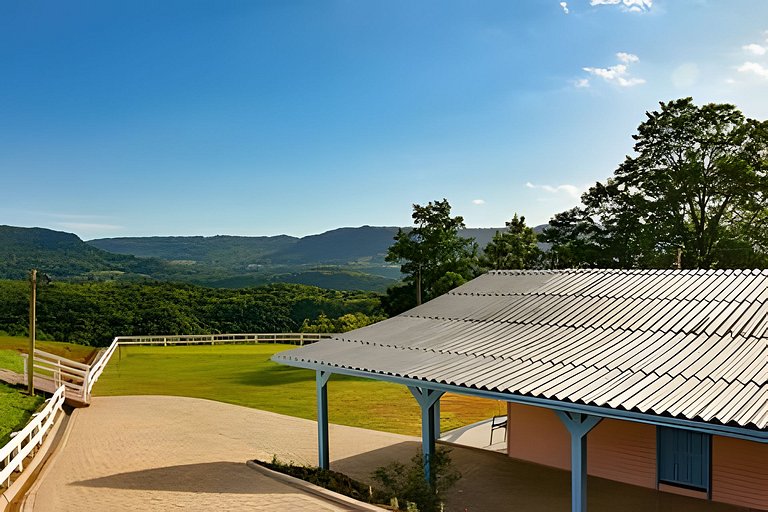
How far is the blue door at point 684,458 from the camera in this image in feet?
37.2

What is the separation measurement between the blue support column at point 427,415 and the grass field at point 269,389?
6.38 metres

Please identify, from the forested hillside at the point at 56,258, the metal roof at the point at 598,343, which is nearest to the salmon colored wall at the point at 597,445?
the metal roof at the point at 598,343

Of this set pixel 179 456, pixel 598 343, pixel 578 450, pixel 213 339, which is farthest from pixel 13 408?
pixel 213 339

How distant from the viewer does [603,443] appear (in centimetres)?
1292

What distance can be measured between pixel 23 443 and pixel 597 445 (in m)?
12.5

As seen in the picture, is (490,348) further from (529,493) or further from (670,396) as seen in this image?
(670,396)

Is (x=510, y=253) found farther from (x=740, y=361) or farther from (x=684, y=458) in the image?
(x=740, y=361)

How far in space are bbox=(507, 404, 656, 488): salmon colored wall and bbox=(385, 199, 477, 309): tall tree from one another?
1245 inches

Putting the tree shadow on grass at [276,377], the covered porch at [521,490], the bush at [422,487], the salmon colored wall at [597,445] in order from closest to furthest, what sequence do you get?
1. the bush at [422,487]
2. the covered porch at [521,490]
3. the salmon colored wall at [597,445]
4. the tree shadow on grass at [276,377]

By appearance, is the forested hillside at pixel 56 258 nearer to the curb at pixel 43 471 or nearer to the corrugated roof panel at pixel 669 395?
the curb at pixel 43 471

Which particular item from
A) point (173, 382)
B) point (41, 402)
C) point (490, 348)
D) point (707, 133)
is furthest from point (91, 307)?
point (490, 348)

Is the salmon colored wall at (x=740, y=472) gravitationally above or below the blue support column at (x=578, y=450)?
below

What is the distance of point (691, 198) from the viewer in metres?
39.6

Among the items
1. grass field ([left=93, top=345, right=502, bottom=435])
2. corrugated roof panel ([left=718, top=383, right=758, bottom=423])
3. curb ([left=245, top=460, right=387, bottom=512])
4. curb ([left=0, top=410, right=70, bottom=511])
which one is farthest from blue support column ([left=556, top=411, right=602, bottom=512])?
grass field ([left=93, top=345, right=502, bottom=435])
